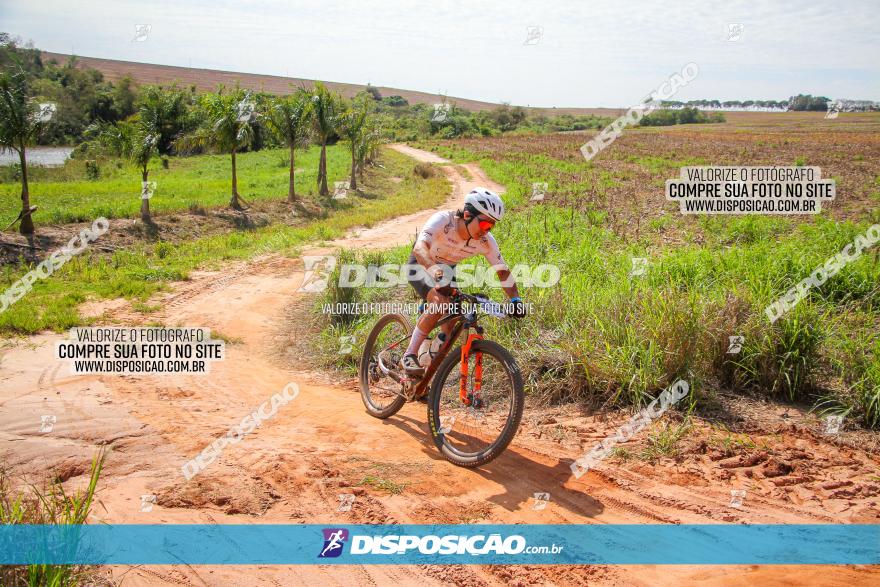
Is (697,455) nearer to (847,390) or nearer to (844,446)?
(844,446)

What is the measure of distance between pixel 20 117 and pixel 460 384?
56.6 ft

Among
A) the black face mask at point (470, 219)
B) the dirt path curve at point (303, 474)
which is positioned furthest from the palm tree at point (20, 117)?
the black face mask at point (470, 219)

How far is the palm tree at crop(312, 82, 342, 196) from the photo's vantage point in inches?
1105

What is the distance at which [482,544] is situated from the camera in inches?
157

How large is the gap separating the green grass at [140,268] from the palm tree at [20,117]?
2362 millimetres

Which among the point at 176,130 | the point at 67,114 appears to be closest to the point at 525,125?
the point at 67,114

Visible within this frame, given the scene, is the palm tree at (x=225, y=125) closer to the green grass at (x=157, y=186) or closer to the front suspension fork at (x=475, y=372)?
the green grass at (x=157, y=186)

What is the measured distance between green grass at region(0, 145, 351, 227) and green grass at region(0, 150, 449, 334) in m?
3.85

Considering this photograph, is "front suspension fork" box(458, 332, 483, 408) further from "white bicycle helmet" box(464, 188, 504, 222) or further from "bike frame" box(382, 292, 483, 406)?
"white bicycle helmet" box(464, 188, 504, 222)

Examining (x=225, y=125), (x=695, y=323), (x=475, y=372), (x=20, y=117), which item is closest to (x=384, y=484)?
(x=475, y=372)

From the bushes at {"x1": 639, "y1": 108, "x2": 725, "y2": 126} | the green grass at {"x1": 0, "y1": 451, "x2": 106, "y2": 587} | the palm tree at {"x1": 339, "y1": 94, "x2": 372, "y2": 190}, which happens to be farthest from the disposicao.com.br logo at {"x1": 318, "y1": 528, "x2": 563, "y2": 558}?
the bushes at {"x1": 639, "y1": 108, "x2": 725, "y2": 126}

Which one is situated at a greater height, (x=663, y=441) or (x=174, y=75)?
(x=174, y=75)

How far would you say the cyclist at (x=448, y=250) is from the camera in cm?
518

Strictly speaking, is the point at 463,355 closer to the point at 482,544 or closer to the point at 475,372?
the point at 475,372
